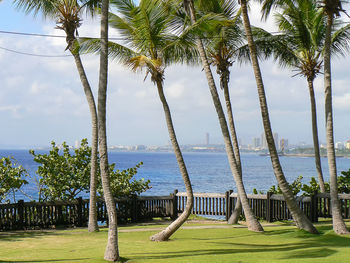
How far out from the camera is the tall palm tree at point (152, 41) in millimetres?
13047

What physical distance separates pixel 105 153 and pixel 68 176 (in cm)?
900

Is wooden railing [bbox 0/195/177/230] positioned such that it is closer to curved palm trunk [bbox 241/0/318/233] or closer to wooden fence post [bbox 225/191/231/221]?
wooden fence post [bbox 225/191/231/221]

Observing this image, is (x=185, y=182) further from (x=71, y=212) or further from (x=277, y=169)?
(x=71, y=212)

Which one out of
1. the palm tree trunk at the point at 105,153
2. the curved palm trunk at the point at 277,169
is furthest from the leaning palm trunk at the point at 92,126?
the curved palm trunk at the point at 277,169

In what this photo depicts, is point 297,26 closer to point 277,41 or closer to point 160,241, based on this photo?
point 277,41

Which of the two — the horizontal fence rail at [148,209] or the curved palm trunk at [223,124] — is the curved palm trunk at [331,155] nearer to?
the curved palm trunk at [223,124]

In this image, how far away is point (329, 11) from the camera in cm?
1320

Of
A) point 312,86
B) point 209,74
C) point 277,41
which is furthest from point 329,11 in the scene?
point 312,86

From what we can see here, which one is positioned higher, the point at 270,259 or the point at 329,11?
the point at 329,11

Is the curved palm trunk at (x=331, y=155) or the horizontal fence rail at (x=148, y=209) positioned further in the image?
the horizontal fence rail at (x=148, y=209)

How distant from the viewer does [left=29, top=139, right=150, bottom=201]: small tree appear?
17969 mm

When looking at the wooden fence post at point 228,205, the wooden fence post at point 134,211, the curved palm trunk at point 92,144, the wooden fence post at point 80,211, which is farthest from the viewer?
the wooden fence post at point 228,205

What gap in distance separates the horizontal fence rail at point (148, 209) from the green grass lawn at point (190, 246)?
1111 mm

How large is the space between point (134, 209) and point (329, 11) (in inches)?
398
